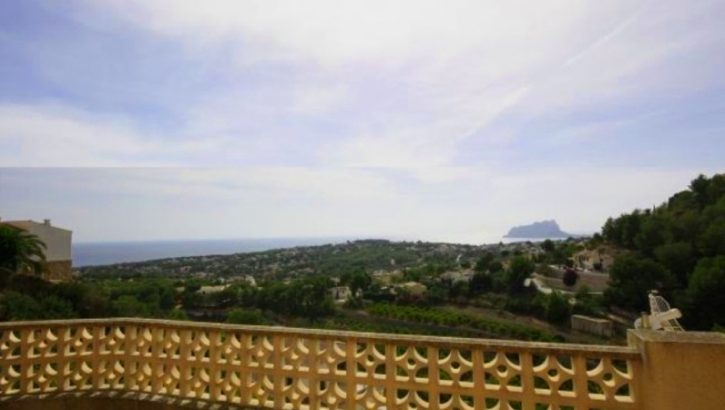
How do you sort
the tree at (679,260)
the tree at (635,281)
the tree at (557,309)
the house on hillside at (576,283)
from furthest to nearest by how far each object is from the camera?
1. the house on hillside at (576,283)
2. the tree at (557,309)
3. the tree at (679,260)
4. the tree at (635,281)

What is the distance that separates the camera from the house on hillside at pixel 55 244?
3033 cm

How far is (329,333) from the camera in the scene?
4.15 metres

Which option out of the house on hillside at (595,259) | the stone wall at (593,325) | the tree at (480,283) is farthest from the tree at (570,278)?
the stone wall at (593,325)

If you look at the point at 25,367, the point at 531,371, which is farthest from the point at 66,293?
the point at 531,371

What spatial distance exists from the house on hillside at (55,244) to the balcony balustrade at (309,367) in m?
30.0

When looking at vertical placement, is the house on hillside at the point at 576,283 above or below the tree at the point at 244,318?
above

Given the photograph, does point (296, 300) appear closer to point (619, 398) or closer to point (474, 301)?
point (474, 301)

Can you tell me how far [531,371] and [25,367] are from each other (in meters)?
4.93

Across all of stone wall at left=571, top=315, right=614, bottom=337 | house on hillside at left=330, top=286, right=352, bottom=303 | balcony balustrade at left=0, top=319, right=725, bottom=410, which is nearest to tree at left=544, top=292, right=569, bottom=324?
stone wall at left=571, top=315, right=614, bottom=337

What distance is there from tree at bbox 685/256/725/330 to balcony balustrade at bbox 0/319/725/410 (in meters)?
41.0

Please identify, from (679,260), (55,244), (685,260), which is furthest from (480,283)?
(55,244)

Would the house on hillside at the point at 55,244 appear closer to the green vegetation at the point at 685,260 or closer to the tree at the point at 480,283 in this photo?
the tree at the point at 480,283

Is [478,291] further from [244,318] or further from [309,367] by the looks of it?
[309,367]

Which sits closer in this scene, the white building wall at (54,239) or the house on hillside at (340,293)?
the white building wall at (54,239)
